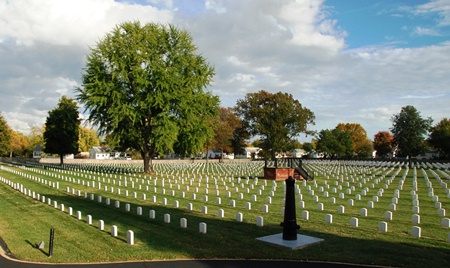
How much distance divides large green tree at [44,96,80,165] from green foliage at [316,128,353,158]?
5127 cm

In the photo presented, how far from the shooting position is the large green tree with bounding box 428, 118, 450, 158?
2633 inches

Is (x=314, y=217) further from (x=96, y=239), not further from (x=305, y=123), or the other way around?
(x=305, y=123)

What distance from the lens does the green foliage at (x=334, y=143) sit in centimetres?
7925

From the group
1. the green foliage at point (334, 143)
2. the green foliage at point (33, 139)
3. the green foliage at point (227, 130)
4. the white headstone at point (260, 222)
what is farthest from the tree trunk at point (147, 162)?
the green foliage at point (33, 139)

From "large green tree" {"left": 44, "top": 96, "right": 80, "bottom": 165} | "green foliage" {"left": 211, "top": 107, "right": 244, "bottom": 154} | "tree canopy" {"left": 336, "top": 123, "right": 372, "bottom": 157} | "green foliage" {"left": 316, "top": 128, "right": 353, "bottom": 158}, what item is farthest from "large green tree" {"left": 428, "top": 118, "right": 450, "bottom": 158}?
"large green tree" {"left": 44, "top": 96, "right": 80, "bottom": 165}

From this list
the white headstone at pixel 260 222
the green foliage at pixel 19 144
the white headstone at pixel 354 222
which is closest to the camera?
the white headstone at pixel 354 222

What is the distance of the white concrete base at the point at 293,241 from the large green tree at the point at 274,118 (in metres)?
52.4

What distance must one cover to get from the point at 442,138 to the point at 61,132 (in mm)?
64963

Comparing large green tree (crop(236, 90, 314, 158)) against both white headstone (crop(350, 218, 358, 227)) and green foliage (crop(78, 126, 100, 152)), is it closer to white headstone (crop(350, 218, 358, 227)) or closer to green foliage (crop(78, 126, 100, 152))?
green foliage (crop(78, 126, 100, 152))

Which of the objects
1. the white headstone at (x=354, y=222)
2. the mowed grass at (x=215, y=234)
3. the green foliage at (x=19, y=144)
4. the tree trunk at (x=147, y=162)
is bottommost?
the mowed grass at (x=215, y=234)

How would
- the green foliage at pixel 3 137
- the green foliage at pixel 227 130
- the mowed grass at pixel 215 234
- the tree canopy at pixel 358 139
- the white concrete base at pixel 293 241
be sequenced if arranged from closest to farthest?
the mowed grass at pixel 215 234 → the white concrete base at pixel 293 241 → the green foliage at pixel 3 137 → the green foliage at pixel 227 130 → the tree canopy at pixel 358 139

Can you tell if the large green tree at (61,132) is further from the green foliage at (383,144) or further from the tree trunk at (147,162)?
the green foliage at (383,144)

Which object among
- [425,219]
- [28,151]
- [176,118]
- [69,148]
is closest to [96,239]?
[425,219]

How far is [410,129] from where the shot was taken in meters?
40.9
